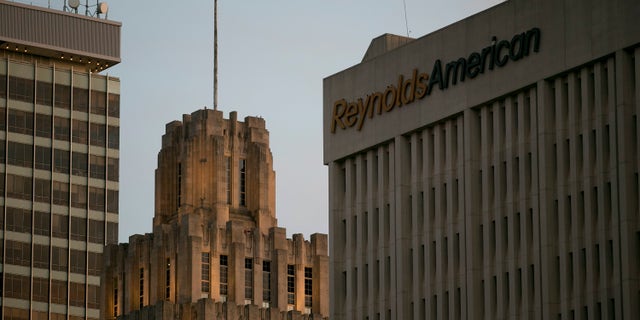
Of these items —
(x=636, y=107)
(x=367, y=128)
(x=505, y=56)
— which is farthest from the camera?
(x=367, y=128)

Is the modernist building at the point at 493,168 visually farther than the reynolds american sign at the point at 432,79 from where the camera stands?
No

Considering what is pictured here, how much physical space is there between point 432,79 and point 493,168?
8.26 m

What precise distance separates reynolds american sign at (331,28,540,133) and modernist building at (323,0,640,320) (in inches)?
4.1

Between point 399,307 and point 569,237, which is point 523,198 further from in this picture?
point 399,307

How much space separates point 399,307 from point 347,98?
15.4 metres

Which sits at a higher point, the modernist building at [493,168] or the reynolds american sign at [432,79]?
the reynolds american sign at [432,79]

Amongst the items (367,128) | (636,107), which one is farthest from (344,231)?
(636,107)

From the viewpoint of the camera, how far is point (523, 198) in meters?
123

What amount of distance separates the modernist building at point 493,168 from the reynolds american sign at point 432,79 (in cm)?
10

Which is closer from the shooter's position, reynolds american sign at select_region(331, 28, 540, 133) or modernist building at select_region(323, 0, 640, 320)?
modernist building at select_region(323, 0, 640, 320)

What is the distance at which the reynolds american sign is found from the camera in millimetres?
124188

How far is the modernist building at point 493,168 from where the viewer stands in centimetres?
11631

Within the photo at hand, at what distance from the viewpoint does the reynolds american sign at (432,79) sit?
407 ft

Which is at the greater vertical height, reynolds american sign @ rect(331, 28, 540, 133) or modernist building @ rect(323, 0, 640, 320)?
reynolds american sign @ rect(331, 28, 540, 133)
